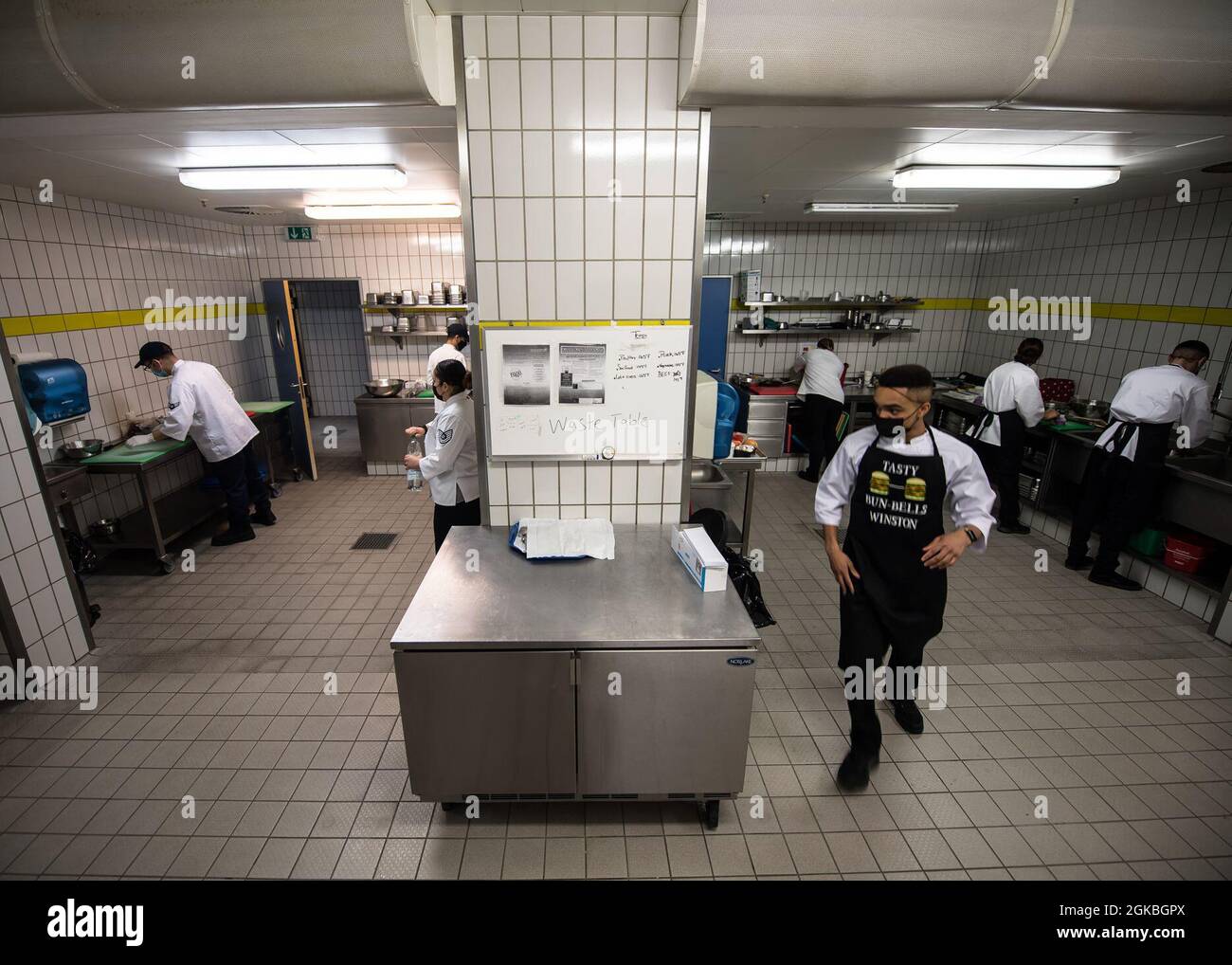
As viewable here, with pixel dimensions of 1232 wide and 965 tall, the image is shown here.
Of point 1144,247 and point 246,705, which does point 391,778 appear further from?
point 1144,247

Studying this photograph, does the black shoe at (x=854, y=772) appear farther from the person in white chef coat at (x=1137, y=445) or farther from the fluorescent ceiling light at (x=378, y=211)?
the fluorescent ceiling light at (x=378, y=211)

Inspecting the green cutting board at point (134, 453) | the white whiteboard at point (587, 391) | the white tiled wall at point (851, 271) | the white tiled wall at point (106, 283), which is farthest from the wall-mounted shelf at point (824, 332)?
the white tiled wall at point (106, 283)

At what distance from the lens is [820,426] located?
642cm

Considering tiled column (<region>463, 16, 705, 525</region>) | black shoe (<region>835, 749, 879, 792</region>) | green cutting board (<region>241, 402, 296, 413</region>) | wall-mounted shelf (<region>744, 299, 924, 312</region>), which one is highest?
tiled column (<region>463, 16, 705, 525</region>)

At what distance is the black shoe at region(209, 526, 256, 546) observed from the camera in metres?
4.86

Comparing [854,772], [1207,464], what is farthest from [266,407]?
[1207,464]

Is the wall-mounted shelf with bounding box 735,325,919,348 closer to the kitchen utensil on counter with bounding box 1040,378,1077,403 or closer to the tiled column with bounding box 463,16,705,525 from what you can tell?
the kitchen utensil on counter with bounding box 1040,378,1077,403

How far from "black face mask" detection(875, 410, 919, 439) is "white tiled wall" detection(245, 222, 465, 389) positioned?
562 cm

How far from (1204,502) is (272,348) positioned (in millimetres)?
8492

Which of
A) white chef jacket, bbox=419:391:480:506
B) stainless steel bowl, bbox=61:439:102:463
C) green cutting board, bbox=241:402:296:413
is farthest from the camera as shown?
green cutting board, bbox=241:402:296:413

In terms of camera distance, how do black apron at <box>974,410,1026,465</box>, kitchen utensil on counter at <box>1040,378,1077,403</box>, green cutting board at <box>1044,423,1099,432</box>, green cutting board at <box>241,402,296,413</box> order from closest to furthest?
1. green cutting board at <box>1044,423,1099,432</box>
2. black apron at <box>974,410,1026,465</box>
3. kitchen utensil on counter at <box>1040,378,1077,403</box>
4. green cutting board at <box>241,402,296,413</box>

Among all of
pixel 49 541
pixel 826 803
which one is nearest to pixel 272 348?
pixel 49 541

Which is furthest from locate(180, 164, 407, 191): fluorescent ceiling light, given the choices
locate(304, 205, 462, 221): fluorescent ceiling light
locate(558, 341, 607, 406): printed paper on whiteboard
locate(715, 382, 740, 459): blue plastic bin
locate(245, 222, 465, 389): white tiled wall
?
locate(245, 222, 465, 389): white tiled wall

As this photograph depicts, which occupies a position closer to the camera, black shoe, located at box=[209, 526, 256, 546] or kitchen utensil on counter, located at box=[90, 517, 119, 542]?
kitchen utensil on counter, located at box=[90, 517, 119, 542]
